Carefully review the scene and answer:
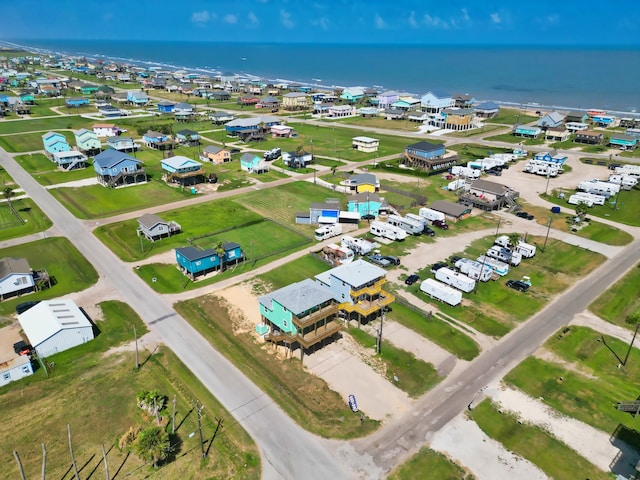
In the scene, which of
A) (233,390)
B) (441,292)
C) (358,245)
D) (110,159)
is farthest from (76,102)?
(441,292)

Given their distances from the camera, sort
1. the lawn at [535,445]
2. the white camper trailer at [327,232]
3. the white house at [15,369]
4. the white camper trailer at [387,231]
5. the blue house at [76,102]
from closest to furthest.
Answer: the lawn at [535,445] → the white house at [15,369] → the white camper trailer at [387,231] → the white camper trailer at [327,232] → the blue house at [76,102]

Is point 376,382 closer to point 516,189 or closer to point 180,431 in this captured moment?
point 180,431

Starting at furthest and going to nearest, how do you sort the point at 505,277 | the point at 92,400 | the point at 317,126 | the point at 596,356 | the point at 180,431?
the point at 317,126 → the point at 505,277 → the point at 596,356 → the point at 92,400 → the point at 180,431

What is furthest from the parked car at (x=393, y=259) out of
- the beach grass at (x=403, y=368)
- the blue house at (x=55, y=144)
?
the blue house at (x=55, y=144)

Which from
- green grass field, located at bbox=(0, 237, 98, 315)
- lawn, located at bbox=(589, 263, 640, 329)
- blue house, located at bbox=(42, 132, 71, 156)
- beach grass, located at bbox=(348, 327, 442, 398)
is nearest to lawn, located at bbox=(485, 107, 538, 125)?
lawn, located at bbox=(589, 263, 640, 329)

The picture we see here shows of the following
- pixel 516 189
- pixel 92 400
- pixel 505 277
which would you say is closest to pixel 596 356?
pixel 505 277

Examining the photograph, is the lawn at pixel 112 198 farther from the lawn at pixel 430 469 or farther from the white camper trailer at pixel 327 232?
the lawn at pixel 430 469

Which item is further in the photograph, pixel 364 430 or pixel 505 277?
pixel 505 277
